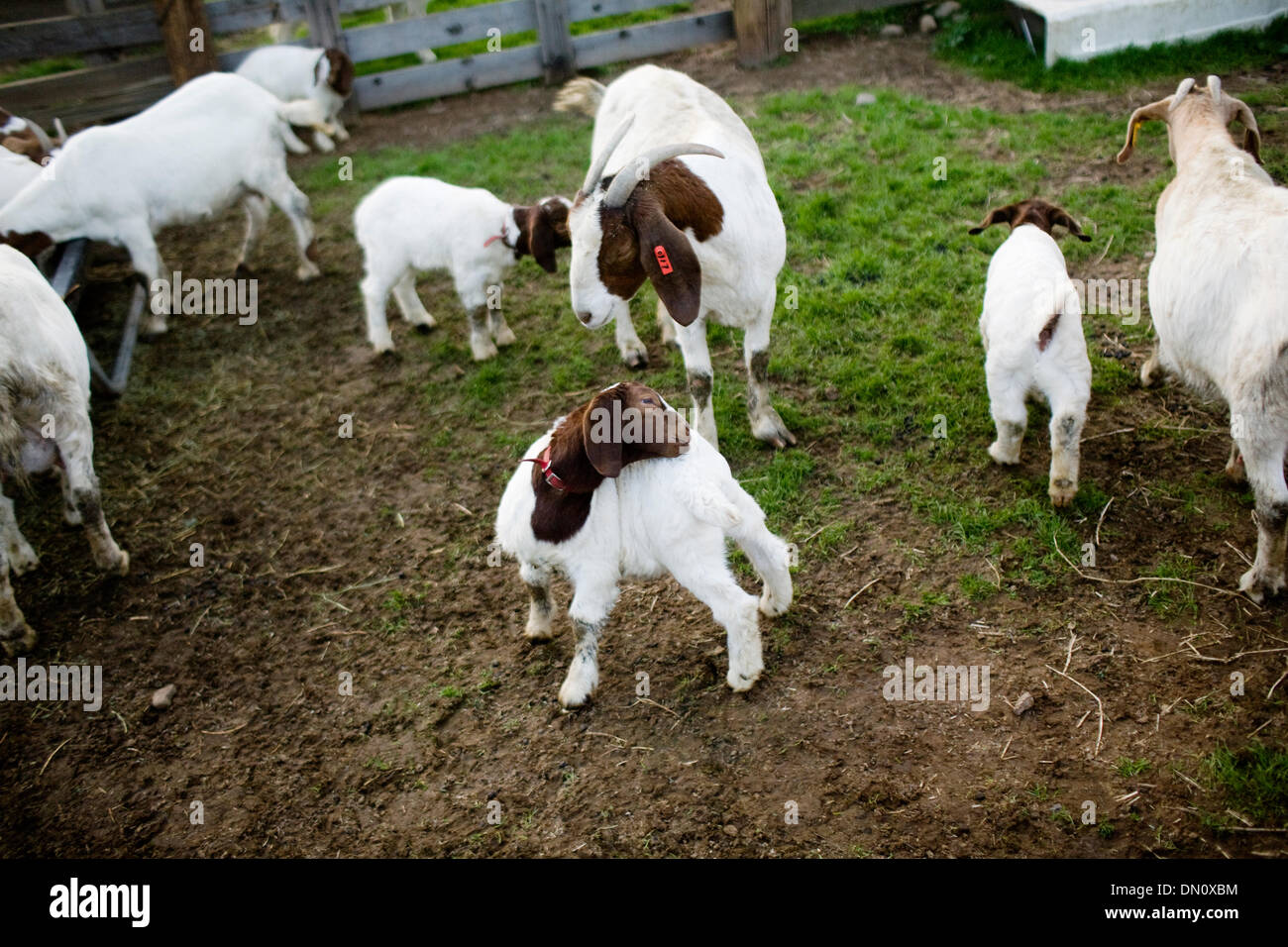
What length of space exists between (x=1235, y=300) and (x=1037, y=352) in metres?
0.82

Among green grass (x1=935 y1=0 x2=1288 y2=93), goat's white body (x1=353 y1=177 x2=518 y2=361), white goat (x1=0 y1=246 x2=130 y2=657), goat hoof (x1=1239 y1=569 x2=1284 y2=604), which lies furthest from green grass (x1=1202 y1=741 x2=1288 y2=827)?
green grass (x1=935 y1=0 x2=1288 y2=93)

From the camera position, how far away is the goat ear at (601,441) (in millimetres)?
3857

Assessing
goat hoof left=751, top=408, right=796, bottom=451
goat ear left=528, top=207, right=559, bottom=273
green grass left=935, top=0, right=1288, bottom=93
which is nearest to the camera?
goat hoof left=751, top=408, right=796, bottom=451

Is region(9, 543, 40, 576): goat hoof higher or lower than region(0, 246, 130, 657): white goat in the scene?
lower

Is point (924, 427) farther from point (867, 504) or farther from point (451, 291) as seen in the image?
point (451, 291)

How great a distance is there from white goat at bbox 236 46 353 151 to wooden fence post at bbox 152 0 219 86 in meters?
0.38

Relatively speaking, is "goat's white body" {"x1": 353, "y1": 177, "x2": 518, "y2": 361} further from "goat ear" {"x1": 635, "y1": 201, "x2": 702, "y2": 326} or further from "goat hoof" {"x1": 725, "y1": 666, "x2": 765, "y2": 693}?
"goat hoof" {"x1": 725, "y1": 666, "x2": 765, "y2": 693}

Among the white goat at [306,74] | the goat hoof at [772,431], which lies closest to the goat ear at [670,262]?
the goat hoof at [772,431]

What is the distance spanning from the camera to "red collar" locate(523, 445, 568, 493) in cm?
401

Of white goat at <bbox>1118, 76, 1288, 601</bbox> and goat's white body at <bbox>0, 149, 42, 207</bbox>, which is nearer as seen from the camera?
white goat at <bbox>1118, 76, 1288, 601</bbox>

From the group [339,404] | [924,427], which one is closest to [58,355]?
[339,404]

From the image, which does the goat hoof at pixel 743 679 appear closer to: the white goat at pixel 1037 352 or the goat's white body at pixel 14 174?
the white goat at pixel 1037 352

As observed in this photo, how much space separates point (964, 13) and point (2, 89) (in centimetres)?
986

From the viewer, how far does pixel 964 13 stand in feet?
34.1
